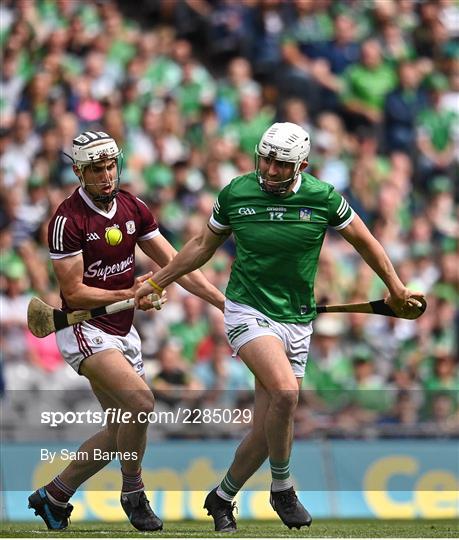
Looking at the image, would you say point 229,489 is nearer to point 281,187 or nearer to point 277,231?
point 277,231

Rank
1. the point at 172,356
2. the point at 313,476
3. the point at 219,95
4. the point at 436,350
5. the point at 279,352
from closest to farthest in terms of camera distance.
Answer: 1. the point at 279,352
2. the point at 313,476
3. the point at 172,356
4. the point at 436,350
5. the point at 219,95

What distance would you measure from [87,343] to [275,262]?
4.94ft

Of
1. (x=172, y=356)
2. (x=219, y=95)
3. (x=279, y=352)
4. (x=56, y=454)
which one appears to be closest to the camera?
(x=279, y=352)

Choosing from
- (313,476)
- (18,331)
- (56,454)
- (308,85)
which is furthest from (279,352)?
(308,85)

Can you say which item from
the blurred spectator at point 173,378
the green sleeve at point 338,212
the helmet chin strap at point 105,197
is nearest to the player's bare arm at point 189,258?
the helmet chin strap at point 105,197

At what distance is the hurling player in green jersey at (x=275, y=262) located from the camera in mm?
10992

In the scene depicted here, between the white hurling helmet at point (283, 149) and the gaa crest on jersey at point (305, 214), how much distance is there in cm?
19

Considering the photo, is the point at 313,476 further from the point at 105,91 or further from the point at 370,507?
the point at 105,91

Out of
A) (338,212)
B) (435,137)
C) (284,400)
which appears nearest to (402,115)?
(435,137)

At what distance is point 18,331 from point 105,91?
158 inches

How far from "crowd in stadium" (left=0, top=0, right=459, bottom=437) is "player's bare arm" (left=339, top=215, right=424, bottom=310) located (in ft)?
11.2

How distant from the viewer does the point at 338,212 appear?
11133 mm

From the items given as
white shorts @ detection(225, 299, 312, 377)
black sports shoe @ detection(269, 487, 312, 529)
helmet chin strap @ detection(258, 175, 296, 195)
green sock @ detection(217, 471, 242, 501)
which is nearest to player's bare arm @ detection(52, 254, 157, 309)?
white shorts @ detection(225, 299, 312, 377)

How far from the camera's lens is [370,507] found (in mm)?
15172
